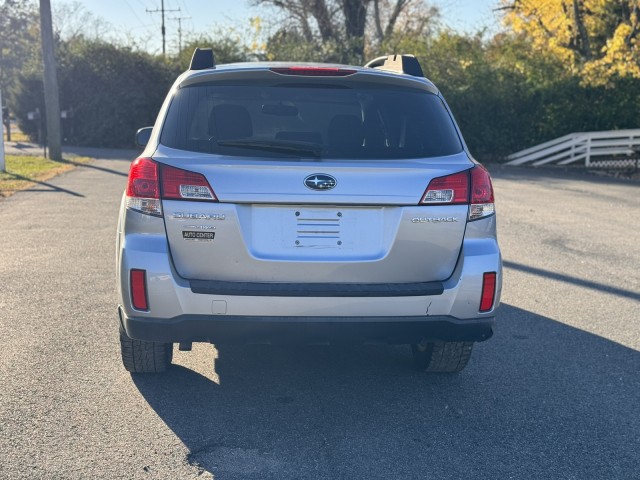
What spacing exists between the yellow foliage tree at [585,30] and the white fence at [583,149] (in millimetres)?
1966

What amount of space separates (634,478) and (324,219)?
1894 millimetres

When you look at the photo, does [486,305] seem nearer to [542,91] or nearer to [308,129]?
[308,129]

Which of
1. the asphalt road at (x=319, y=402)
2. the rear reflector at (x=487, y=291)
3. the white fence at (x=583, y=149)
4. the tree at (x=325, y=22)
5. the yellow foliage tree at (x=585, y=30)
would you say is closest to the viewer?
the asphalt road at (x=319, y=402)

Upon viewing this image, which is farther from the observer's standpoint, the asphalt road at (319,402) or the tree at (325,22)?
the tree at (325,22)

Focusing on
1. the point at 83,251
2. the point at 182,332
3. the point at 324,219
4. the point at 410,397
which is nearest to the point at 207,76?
the point at 324,219

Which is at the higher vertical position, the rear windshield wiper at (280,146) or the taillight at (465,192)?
the rear windshield wiper at (280,146)

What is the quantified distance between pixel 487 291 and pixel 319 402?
1139mm

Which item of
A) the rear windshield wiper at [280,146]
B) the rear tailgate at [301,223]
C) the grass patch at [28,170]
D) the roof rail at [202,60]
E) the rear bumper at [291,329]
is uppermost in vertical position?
the roof rail at [202,60]

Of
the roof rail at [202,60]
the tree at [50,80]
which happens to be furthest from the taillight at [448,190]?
the tree at [50,80]

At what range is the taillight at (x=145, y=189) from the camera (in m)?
3.96

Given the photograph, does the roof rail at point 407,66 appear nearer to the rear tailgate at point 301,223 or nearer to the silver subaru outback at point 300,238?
the silver subaru outback at point 300,238

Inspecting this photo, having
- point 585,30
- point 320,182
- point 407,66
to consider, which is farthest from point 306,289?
point 585,30

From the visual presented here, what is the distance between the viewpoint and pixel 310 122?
438 cm

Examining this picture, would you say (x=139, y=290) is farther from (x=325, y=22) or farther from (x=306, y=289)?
(x=325, y=22)
